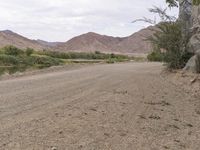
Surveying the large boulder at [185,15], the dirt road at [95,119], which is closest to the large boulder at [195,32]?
the large boulder at [185,15]

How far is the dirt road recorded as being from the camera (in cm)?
1042

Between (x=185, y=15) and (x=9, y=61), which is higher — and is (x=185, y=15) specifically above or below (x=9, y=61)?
above

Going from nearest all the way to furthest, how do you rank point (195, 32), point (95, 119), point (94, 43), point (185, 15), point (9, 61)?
point (95, 119)
point (195, 32)
point (185, 15)
point (9, 61)
point (94, 43)

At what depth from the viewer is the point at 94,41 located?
15838 centimetres

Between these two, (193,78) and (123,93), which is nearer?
(123,93)

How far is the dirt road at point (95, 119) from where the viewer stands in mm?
10422

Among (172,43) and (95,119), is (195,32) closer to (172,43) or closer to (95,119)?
(172,43)

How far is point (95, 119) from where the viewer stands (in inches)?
499

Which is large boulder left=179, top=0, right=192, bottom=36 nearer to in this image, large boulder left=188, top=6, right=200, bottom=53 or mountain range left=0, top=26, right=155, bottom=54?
large boulder left=188, top=6, right=200, bottom=53

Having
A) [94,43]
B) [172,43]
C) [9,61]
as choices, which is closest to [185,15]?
[172,43]

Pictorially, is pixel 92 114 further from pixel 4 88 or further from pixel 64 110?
pixel 4 88

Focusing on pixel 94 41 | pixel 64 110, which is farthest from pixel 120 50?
pixel 64 110

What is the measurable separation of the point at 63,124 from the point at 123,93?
6671 millimetres

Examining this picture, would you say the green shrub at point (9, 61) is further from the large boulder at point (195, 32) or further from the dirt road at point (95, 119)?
the dirt road at point (95, 119)
